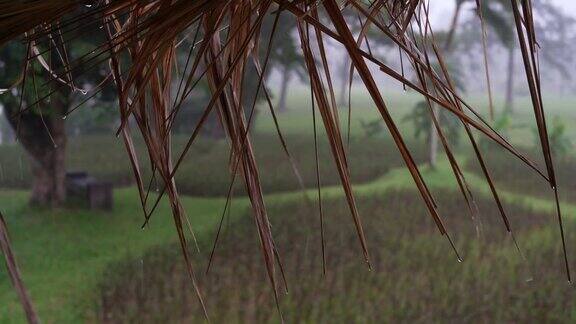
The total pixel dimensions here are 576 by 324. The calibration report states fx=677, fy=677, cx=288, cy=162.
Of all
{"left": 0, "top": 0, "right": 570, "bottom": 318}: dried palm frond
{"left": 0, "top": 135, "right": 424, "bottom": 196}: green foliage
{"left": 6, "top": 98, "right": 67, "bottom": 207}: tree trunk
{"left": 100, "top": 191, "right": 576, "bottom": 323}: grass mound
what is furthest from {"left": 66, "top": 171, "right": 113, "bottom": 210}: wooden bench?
{"left": 0, "top": 0, "right": 570, "bottom": 318}: dried palm frond

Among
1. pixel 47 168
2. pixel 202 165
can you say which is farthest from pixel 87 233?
pixel 202 165

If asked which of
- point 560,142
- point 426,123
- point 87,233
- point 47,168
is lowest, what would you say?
point 87,233

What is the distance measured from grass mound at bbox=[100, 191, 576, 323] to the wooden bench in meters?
0.76

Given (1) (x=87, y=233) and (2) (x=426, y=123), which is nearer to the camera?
(1) (x=87, y=233)

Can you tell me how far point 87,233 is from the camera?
2857 mm

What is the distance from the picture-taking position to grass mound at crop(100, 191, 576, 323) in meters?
1.96

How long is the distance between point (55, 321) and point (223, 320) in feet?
1.62

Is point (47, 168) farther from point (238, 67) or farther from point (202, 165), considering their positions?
point (238, 67)

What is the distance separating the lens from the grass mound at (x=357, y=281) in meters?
1.96

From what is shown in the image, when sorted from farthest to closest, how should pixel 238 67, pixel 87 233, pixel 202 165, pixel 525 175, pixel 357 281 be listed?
pixel 525 175 < pixel 202 165 < pixel 87 233 < pixel 357 281 < pixel 238 67

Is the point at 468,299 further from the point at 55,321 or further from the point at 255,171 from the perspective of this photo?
the point at 255,171

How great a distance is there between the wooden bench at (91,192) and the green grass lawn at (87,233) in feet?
0.21

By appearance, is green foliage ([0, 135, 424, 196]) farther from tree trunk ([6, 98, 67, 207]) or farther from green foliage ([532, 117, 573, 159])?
green foliage ([532, 117, 573, 159])

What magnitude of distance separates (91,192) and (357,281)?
64.3 inches
